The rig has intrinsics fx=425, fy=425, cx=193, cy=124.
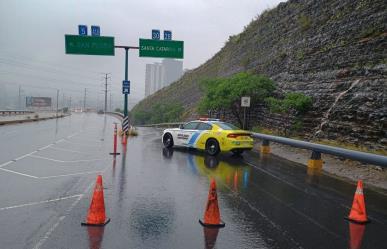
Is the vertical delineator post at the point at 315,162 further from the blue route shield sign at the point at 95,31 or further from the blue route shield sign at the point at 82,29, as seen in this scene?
the blue route shield sign at the point at 82,29

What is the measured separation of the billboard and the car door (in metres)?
115

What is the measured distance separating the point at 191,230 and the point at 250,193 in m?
3.44

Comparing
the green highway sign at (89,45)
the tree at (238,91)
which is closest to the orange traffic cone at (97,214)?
the tree at (238,91)

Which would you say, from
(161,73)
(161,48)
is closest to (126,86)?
(161,48)

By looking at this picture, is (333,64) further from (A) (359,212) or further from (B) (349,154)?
(A) (359,212)

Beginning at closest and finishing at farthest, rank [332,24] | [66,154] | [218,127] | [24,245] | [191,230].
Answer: [24,245], [191,230], [66,154], [218,127], [332,24]

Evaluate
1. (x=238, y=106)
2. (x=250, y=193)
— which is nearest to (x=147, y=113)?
(x=238, y=106)

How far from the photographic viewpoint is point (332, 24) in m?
23.1

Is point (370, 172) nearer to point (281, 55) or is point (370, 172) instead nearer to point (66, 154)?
point (66, 154)

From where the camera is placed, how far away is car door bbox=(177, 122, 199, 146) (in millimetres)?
18922

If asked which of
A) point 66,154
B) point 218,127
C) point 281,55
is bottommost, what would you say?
point 66,154

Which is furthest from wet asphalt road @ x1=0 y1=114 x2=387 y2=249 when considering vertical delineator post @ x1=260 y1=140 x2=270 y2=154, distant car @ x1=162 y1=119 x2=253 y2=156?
vertical delineator post @ x1=260 y1=140 x2=270 y2=154

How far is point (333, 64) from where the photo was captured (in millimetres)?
20625

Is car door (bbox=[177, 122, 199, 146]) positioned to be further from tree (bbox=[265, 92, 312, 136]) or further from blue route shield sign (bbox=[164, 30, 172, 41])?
blue route shield sign (bbox=[164, 30, 172, 41])
